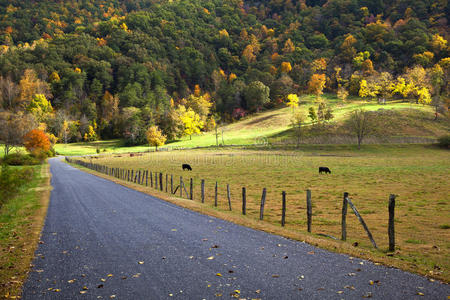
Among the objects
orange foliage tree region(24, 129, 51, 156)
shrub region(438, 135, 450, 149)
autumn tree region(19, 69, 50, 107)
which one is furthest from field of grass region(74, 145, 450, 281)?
autumn tree region(19, 69, 50, 107)

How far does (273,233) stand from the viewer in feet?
38.4

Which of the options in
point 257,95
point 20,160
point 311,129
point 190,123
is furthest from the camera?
point 257,95

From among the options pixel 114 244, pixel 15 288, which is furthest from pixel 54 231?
pixel 15 288

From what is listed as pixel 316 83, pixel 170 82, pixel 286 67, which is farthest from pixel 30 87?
pixel 316 83

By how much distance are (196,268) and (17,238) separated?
776cm

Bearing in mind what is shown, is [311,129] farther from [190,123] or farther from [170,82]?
[170,82]

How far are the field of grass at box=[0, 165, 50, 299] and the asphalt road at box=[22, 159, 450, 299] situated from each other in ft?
0.98

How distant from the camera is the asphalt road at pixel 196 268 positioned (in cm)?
674

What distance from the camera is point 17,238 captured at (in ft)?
38.5

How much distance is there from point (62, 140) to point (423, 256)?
13716 centimetres

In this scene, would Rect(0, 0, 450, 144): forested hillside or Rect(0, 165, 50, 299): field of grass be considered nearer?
Rect(0, 165, 50, 299): field of grass

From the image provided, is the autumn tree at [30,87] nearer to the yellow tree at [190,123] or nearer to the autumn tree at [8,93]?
the autumn tree at [8,93]

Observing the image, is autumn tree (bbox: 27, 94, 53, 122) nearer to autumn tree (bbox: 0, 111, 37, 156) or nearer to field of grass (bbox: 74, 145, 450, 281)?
autumn tree (bbox: 0, 111, 37, 156)

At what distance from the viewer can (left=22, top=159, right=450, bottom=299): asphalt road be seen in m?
6.74
